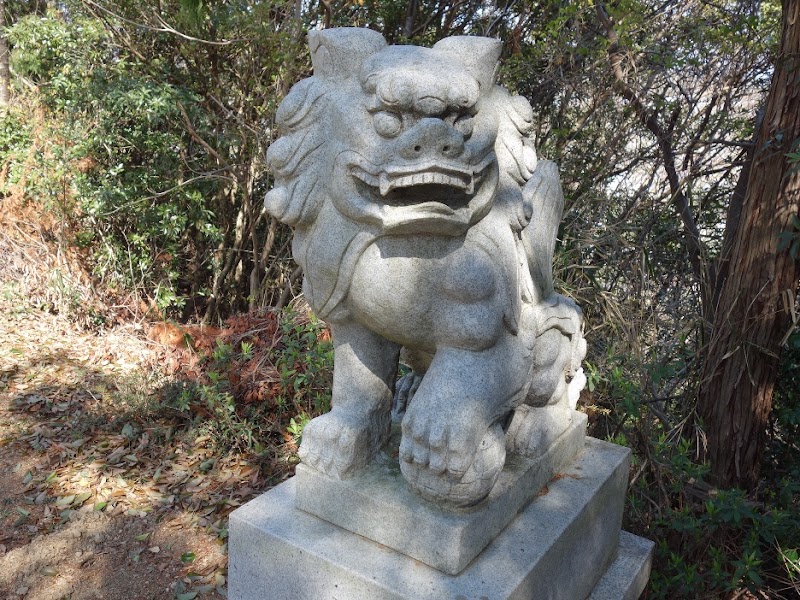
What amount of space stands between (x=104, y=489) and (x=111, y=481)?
0.06 metres

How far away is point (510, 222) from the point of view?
164 cm

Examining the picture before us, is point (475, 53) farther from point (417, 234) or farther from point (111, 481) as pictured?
point (111, 481)

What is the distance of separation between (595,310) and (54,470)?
9.55 ft

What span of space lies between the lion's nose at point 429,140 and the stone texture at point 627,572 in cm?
145

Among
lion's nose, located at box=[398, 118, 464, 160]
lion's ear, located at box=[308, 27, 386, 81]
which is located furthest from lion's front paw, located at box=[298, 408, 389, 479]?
lion's ear, located at box=[308, 27, 386, 81]

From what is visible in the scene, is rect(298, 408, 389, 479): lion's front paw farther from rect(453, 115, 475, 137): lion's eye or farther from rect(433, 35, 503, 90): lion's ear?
rect(433, 35, 503, 90): lion's ear

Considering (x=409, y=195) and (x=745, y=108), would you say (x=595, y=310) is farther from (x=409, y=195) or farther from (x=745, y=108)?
(x=409, y=195)

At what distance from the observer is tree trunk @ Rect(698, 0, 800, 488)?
2.69 metres

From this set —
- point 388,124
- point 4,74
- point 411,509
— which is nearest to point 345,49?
point 388,124

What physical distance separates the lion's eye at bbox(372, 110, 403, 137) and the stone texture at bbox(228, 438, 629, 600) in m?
1.00

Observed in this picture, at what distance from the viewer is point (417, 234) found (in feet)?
4.85

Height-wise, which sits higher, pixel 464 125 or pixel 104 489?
pixel 464 125

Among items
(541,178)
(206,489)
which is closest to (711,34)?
(541,178)

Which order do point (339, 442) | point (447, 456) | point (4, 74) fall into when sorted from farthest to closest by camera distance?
1. point (4, 74)
2. point (339, 442)
3. point (447, 456)
